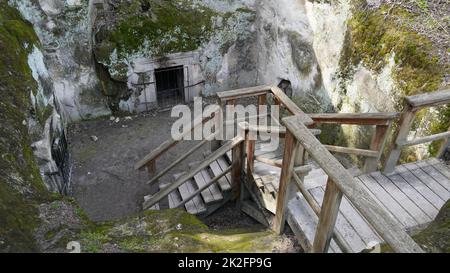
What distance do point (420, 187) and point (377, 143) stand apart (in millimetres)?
766

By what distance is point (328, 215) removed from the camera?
276cm

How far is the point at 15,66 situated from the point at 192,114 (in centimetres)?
500

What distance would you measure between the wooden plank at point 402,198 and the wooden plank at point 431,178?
377 mm

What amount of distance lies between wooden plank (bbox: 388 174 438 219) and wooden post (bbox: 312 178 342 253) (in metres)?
1.52

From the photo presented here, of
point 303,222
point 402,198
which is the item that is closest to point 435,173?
point 402,198

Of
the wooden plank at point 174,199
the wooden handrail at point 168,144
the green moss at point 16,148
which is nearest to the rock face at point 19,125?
the green moss at point 16,148

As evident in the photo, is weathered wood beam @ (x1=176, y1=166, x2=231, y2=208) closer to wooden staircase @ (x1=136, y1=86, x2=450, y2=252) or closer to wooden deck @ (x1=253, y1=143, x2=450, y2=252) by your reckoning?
wooden staircase @ (x1=136, y1=86, x2=450, y2=252)

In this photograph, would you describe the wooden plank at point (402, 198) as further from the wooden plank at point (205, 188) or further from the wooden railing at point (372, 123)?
the wooden plank at point (205, 188)

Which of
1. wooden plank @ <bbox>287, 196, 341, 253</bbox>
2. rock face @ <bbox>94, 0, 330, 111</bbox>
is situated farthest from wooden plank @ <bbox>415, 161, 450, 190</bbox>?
rock face @ <bbox>94, 0, 330, 111</bbox>

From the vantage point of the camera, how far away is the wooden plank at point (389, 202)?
11.8ft

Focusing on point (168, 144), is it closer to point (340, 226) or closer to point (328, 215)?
point (340, 226)

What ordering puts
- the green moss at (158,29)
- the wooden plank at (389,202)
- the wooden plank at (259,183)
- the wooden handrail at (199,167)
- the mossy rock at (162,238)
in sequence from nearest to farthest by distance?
the mossy rock at (162,238), the wooden plank at (389,202), the wooden plank at (259,183), the wooden handrail at (199,167), the green moss at (158,29)

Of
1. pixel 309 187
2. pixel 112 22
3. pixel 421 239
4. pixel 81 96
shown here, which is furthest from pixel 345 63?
pixel 81 96

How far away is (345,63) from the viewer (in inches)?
259
